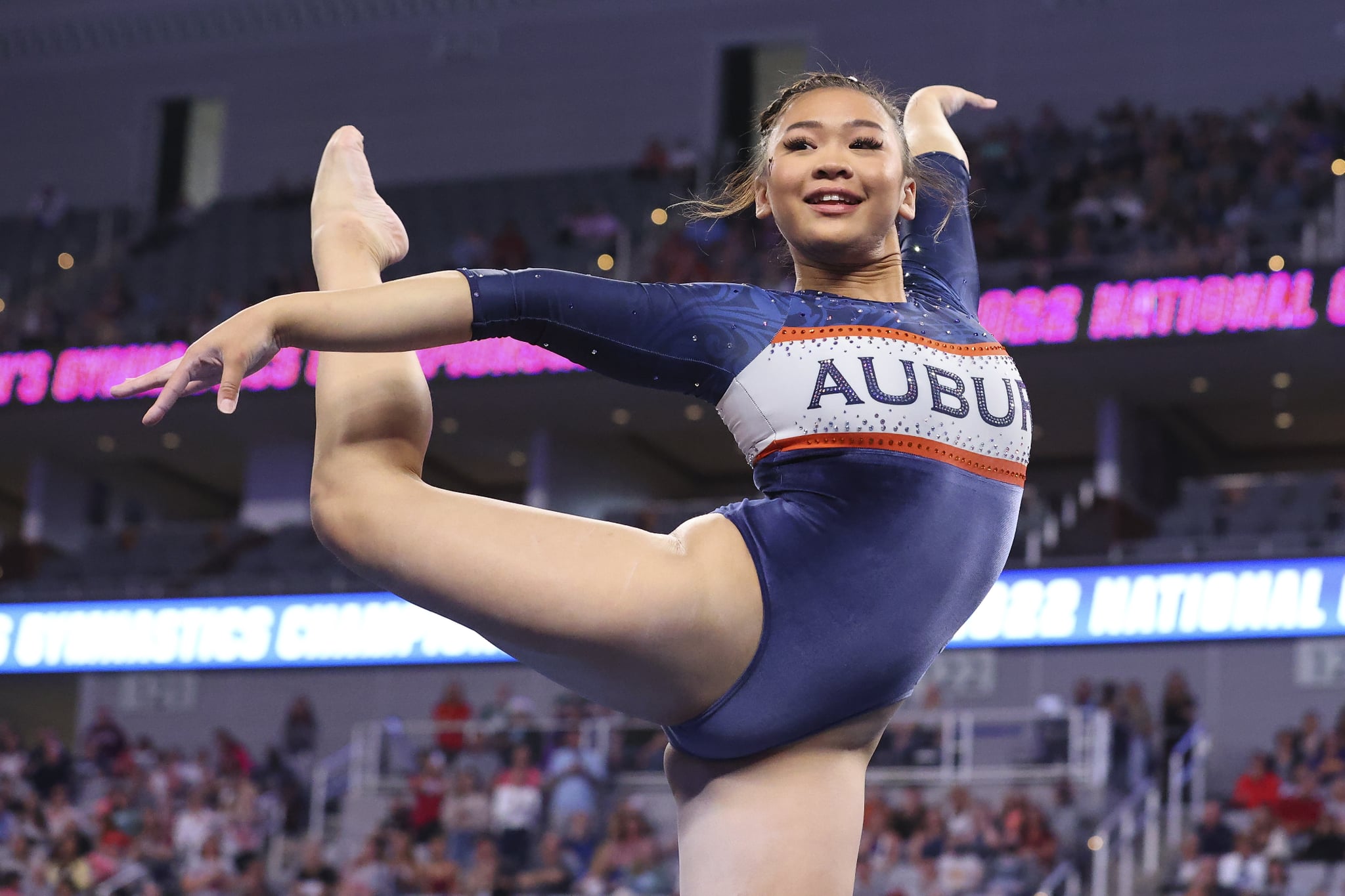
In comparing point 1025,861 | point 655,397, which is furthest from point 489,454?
point 1025,861

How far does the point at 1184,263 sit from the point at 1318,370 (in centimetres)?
222

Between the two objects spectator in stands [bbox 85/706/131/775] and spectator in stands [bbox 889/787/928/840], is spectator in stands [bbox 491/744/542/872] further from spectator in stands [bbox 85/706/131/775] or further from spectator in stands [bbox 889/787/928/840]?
spectator in stands [bbox 85/706/131/775]

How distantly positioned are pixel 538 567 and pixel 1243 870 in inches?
327

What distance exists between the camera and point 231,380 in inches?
72.3

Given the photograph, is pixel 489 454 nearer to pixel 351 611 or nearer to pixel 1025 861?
pixel 351 611

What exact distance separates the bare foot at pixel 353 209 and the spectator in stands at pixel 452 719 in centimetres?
1109

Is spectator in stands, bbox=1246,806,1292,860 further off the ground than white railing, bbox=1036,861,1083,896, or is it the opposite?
spectator in stands, bbox=1246,806,1292,860

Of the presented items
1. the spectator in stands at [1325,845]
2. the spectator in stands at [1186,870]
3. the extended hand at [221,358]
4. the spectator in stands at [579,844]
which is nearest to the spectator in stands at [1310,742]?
the spectator in stands at [1186,870]

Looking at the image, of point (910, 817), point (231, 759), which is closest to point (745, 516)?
point (910, 817)

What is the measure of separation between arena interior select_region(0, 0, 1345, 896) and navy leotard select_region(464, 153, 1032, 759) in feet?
25.4

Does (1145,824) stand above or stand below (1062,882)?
above

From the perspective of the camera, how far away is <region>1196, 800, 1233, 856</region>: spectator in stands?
9.80 metres

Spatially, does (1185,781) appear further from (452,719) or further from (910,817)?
(452,719)

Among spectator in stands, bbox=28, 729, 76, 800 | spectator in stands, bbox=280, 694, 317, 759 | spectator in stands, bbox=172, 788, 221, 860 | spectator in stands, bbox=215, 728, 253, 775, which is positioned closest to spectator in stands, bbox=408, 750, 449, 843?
spectator in stands, bbox=172, 788, 221, 860
